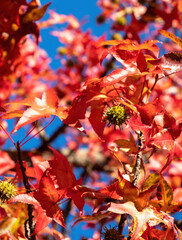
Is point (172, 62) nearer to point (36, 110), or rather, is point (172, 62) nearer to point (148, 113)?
point (148, 113)

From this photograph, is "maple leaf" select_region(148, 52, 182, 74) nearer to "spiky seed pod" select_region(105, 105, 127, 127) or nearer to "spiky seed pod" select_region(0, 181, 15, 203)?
"spiky seed pod" select_region(105, 105, 127, 127)

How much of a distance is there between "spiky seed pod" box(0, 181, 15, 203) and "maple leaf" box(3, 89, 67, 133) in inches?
7.3

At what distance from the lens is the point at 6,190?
2.61 feet

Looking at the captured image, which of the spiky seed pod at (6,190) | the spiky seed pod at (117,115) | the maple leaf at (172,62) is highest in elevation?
the maple leaf at (172,62)

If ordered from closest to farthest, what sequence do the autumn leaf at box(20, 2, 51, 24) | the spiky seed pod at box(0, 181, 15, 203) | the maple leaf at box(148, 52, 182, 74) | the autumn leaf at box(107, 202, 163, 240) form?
the autumn leaf at box(107, 202, 163, 240) < the maple leaf at box(148, 52, 182, 74) < the spiky seed pod at box(0, 181, 15, 203) < the autumn leaf at box(20, 2, 51, 24)

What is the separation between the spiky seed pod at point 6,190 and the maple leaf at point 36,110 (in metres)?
0.18

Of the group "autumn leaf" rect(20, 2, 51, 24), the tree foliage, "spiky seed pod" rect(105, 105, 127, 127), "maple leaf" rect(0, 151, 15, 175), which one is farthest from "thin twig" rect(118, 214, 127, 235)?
"maple leaf" rect(0, 151, 15, 175)

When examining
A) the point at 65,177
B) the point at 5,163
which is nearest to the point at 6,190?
the point at 65,177

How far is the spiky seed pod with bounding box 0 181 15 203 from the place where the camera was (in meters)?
0.79

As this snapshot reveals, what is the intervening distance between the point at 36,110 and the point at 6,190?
235mm

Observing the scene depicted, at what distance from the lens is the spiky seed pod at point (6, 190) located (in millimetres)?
793

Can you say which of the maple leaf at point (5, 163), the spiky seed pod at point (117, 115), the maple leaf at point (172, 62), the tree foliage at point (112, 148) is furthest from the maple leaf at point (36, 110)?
the maple leaf at point (5, 163)

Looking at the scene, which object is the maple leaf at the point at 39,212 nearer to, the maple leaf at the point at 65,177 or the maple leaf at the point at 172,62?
the maple leaf at the point at 65,177

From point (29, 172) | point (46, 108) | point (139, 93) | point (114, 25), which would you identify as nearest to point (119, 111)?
point (139, 93)
